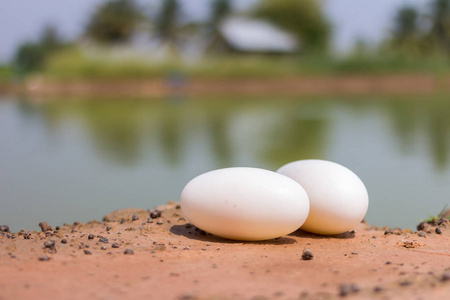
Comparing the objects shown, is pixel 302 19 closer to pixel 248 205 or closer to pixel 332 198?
pixel 332 198

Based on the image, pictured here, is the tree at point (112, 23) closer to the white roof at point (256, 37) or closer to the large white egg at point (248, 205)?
the white roof at point (256, 37)

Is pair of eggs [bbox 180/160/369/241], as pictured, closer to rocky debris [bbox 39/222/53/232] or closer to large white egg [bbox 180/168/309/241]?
large white egg [bbox 180/168/309/241]

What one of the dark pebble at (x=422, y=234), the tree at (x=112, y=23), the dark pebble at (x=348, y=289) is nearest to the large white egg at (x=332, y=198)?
the dark pebble at (x=422, y=234)

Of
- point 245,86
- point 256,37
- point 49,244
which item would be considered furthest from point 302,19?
point 49,244

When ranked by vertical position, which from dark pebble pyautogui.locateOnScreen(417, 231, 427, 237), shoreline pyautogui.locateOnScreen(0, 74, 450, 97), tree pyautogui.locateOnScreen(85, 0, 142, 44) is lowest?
dark pebble pyautogui.locateOnScreen(417, 231, 427, 237)

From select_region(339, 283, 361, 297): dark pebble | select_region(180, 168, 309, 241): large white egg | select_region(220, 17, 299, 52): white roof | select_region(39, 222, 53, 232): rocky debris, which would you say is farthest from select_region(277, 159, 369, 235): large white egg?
select_region(220, 17, 299, 52): white roof
